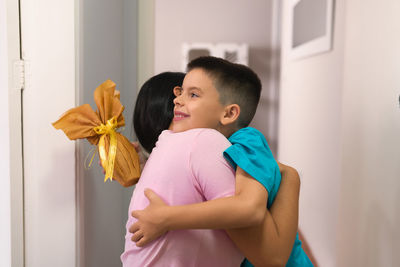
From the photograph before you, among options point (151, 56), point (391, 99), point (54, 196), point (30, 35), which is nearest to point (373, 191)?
point (391, 99)

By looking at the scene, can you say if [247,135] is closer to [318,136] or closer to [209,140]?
[209,140]

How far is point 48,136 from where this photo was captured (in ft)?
3.74

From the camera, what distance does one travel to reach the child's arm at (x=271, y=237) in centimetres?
67

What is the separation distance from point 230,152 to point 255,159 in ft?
0.16

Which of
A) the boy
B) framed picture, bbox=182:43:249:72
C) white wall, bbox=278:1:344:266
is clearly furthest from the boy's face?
framed picture, bbox=182:43:249:72

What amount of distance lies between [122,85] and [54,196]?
815 mm

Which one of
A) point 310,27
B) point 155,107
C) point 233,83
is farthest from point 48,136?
point 310,27

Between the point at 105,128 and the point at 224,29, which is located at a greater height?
the point at 224,29

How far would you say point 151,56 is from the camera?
218cm

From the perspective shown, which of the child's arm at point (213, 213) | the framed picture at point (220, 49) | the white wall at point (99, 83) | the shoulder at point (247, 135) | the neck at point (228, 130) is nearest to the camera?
the child's arm at point (213, 213)

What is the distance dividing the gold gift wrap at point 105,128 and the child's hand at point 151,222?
30cm

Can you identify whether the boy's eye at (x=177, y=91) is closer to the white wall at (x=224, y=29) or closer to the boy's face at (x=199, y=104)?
the boy's face at (x=199, y=104)

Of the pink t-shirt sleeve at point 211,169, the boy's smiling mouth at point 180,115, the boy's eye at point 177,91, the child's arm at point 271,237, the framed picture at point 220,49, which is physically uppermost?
the framed picture at point 220,49

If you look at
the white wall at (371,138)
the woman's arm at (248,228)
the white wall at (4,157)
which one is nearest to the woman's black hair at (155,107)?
the woman's arm at (248,228)
